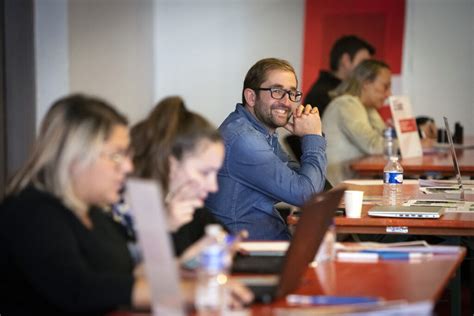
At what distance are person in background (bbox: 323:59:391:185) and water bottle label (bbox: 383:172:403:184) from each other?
A: 1.39 meters

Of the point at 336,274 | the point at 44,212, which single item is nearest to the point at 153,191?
the point at 44,212

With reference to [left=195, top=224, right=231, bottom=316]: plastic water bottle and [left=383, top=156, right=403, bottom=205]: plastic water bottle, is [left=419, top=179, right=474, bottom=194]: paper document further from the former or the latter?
[left=195, top=224, right=231, bottom=316]: plastic water bottle

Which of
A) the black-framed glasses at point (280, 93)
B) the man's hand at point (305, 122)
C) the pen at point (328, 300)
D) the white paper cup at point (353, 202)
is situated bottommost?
the white paper cup at point (353, 202)

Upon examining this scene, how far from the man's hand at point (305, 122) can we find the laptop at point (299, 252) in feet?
5.07

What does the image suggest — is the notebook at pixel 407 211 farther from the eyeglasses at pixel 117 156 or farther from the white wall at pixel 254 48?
the white wall at pixel 254 48

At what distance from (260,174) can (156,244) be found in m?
1.95

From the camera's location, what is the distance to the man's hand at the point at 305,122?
13.9 feet

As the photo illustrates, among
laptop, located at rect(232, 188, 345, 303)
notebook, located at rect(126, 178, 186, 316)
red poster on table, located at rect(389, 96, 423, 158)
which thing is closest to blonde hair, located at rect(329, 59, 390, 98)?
red poster on table, located at rect(389, 96, 423, 158)

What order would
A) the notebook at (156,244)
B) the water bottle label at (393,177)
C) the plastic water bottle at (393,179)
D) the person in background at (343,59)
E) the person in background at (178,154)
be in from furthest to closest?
the person in background at (343,59), the water bottle label at (393,177), the plastic water bottle at (393,179), the person in background at (178,154), the notebook at (156,244)

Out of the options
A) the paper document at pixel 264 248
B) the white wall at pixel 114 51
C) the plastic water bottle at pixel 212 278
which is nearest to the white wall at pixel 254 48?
the white wall at pixel 114 51

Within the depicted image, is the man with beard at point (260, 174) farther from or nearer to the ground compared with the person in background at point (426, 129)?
farther from the ground

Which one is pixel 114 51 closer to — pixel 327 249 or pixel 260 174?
pixel 260 174

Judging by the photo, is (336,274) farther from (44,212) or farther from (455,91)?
(455,91)

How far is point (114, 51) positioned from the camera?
26.1 ft
